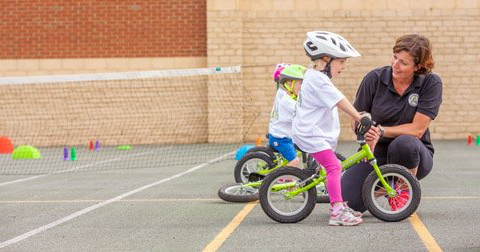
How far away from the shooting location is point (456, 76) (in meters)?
28.3

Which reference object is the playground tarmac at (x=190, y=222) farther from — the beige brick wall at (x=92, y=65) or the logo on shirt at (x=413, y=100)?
the beige brick wall at (x=92, y=65)

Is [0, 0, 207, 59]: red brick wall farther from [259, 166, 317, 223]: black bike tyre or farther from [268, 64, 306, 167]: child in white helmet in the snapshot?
[259, 166, 317, 223]: black bike tyre

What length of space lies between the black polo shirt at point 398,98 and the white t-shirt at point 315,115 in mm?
542

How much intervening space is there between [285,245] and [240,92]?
21171 mm

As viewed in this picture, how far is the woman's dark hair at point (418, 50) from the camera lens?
8.57m

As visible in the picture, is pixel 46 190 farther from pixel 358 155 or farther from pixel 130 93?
pixel 130 93

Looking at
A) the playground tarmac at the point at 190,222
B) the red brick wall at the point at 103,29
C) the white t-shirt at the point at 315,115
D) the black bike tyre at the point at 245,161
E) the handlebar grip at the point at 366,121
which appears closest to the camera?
the playground tarmac at the point at 190,222

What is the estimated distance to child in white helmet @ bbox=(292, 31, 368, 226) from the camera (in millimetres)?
8391

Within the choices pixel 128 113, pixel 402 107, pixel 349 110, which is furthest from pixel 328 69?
pixel 128 113

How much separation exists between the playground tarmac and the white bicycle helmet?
1529 mm

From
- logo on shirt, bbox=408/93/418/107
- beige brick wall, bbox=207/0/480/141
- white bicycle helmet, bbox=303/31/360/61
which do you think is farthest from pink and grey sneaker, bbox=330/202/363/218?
beige brick wall, bbox=207/0/480/141

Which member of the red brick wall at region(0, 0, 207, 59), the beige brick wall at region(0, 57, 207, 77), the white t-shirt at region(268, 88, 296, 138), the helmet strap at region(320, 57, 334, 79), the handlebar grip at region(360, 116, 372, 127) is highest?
the helmet strap at region(320, 57, 334, 79)

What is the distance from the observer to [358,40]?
28.2 metres

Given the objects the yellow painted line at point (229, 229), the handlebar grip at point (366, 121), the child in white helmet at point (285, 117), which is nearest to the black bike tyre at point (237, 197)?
the yellow painted line at point (229, 229)
